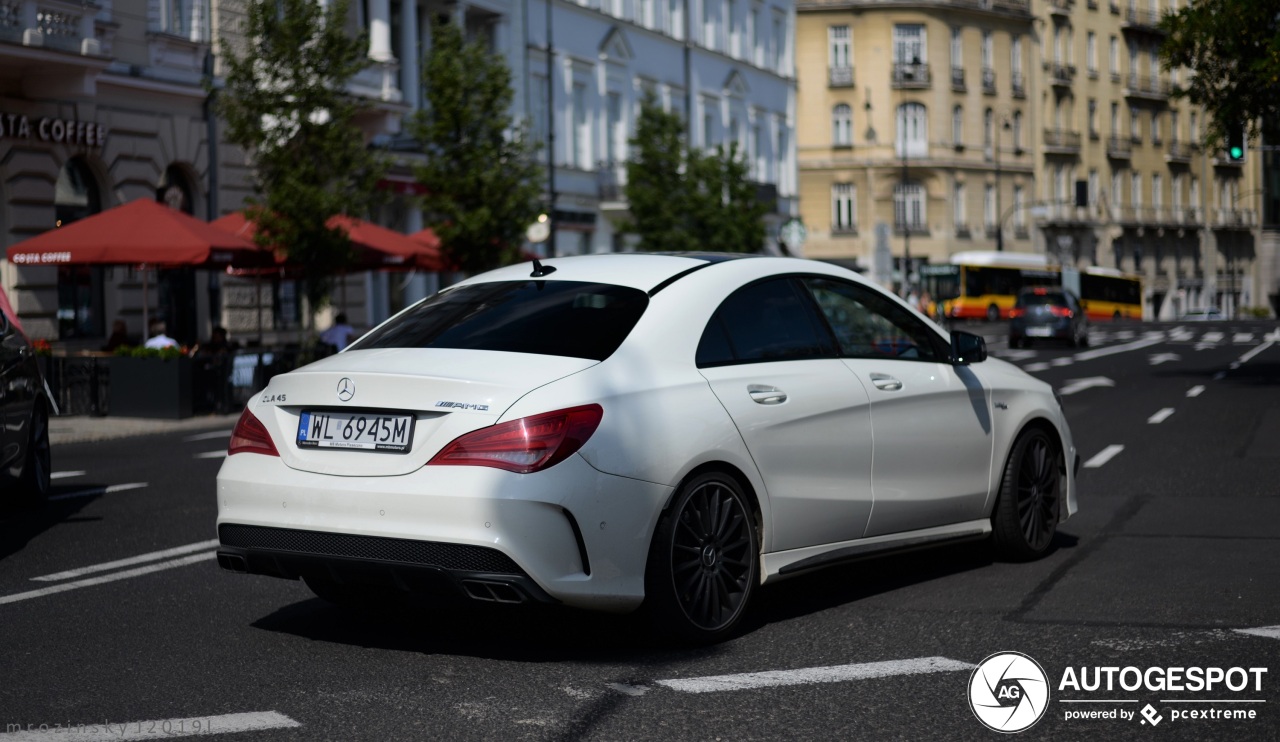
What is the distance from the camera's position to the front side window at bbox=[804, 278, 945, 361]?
7.45 meters

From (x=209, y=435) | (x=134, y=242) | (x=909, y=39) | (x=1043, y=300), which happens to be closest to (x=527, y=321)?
(x=209, y=435)

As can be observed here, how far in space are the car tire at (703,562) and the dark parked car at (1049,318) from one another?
41.5 metres

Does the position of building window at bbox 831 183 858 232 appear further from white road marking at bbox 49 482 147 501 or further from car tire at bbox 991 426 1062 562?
car tire at bbox 991 426 1062 562

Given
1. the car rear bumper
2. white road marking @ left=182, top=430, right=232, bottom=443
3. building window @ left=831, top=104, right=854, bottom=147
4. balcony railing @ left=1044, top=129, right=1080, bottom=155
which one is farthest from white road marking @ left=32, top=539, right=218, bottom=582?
balcony railing @ left=1044, top=129, right=1080, bottom=155

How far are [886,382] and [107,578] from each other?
12.2 ft

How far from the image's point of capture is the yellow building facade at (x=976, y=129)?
88.3m

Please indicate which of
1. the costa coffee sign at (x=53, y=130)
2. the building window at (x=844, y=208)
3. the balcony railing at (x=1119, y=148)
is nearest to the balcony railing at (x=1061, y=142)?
the balcony railing at (x=1119, y=148)

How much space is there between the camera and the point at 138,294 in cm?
2800

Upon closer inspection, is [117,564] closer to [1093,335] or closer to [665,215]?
[665,215]

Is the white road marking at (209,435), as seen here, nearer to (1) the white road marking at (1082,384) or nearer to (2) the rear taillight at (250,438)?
(1) the white road marking at (1082,384)

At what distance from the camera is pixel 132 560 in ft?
28.9

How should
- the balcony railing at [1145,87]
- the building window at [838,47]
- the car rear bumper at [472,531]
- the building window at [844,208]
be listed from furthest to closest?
the balcony railing at [1145,87] < the building window at [838,47] < the building window at [844,208] < the car rear bumper at [472,531]

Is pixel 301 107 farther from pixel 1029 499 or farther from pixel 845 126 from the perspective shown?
pixel 845 126

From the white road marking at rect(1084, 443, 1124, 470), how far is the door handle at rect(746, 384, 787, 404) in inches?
297
